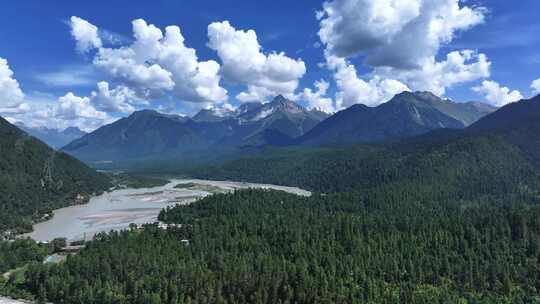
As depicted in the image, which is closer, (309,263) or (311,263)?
(311,263)

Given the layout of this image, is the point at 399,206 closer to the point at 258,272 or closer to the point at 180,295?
the point at 258,272

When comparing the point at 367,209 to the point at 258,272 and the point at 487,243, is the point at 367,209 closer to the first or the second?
the point at 487,243

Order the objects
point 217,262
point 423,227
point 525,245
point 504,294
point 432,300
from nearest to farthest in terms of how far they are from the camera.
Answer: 1. point 432,300
2. point 504,294
3. point 217,262
4. point 525,245
5. point 423,227

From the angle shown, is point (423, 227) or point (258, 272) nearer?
point (258, 272)

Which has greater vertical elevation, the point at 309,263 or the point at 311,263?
the point at 311,263

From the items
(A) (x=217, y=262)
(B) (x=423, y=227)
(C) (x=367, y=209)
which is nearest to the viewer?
(A) (x=217, y=262)

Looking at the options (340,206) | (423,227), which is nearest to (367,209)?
(340,206)

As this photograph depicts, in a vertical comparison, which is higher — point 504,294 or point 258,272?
point 258,272

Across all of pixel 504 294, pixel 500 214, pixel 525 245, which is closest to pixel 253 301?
pixel 504 294

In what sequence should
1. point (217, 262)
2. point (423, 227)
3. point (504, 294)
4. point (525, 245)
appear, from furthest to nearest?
point (423, 227) < point (525, 245) < point (217, 262) < point (504, 294)
